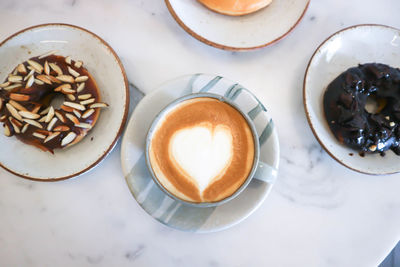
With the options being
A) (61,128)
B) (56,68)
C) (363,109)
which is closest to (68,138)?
(61,128)

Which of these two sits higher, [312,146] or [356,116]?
[356,116]

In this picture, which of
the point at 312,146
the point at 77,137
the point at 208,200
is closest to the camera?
the point at 208,200

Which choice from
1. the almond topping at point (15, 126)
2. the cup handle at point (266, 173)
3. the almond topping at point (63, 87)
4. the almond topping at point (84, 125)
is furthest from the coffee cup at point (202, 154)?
the almond topping at point (15, 126)

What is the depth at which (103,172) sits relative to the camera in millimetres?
1144

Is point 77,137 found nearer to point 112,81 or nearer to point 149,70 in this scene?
point 112,81

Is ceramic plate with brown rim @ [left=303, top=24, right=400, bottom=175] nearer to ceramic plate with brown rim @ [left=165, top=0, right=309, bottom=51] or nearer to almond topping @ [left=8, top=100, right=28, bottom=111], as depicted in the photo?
ceramic plate with brown rim @ [left=165, top=0, right=309, bottom=51]

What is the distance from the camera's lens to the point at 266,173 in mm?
1037

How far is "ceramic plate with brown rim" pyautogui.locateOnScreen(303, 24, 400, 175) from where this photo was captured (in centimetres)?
109

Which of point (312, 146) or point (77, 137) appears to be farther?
point (312, 146)

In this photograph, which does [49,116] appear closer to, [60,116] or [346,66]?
[60,116]

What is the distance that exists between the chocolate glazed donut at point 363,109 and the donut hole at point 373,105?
38 mm

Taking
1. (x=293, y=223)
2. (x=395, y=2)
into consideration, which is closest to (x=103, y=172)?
(x=293, y=223)

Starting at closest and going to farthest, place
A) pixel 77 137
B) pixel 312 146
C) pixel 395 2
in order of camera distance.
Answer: pixel 77 137, pixel 312 146, pixel 395 2

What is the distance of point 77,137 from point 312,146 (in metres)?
0.87
